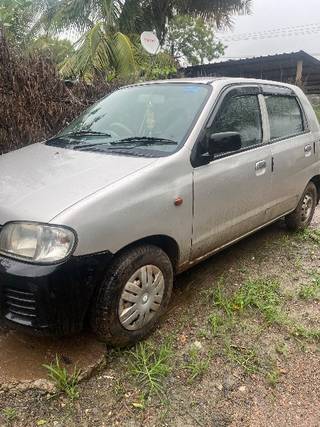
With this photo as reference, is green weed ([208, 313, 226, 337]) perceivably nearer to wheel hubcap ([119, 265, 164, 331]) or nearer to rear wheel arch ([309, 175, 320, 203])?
wheel hubcap ([119, 265, 164, 331])

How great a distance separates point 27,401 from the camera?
2.23m

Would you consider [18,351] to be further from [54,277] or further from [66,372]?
[54,277]

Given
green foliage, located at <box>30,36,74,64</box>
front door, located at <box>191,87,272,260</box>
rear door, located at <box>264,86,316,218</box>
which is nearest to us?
front door, located at <box>191,87,272,260</box>

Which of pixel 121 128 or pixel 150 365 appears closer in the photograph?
pixel 150 365

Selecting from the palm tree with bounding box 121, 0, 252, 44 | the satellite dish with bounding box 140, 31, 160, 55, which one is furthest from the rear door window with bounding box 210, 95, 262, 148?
the palm tree with bounding box 121, 0, 252, 44

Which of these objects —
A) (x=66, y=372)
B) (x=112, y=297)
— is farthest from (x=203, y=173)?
(x=66, y=372)

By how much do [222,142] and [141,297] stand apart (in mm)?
1252

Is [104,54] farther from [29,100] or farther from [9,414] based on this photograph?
[9,414]

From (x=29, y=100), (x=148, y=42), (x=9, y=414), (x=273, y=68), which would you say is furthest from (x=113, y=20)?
(x=9, y=414)

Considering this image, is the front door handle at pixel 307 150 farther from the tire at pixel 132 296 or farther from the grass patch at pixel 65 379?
the grass patch at pixel 65 379

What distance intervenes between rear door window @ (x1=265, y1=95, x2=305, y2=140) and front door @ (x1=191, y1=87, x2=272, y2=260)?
0.24 metres

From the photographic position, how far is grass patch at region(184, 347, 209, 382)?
97.8 inches

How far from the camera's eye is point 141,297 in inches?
103

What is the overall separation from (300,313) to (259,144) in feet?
5.04
